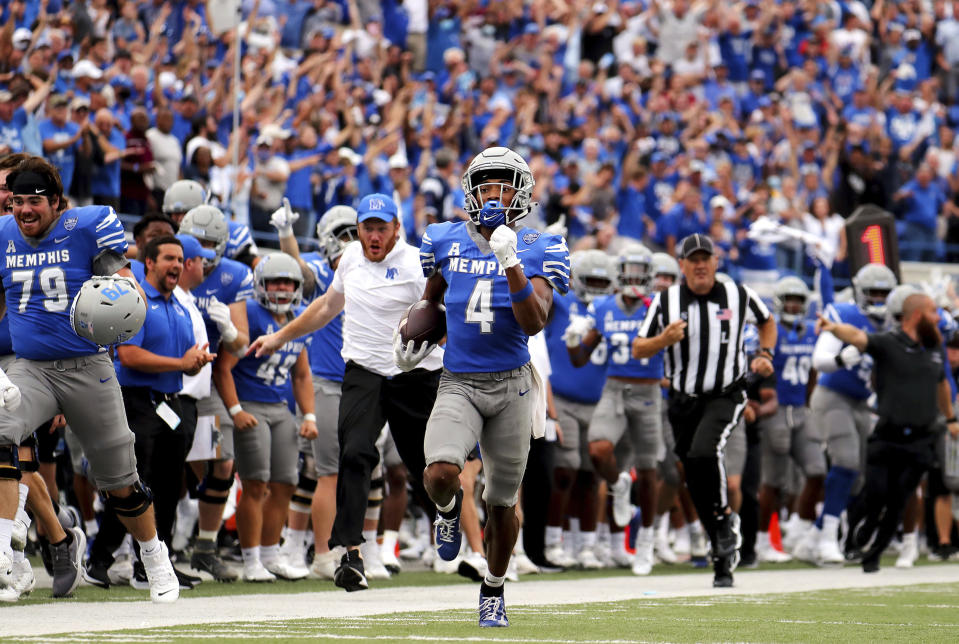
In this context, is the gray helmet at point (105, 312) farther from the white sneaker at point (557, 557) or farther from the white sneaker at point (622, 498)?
the white sneaker at point (622, 498)

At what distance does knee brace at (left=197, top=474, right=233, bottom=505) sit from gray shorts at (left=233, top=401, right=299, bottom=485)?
0.13 metres

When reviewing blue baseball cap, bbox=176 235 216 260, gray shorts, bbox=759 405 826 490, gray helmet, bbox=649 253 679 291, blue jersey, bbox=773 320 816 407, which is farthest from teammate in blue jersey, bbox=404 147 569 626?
blue jersey, bbox=773 320 816 407

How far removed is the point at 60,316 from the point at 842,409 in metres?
7.37

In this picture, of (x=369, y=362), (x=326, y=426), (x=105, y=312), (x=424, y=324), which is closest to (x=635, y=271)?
(x=326, y=426)

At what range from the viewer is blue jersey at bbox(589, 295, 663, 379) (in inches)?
466

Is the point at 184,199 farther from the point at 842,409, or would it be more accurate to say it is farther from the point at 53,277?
the point at 842,409

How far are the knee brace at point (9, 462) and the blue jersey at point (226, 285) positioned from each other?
263 cm

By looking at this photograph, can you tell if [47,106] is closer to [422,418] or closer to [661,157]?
[422,418]

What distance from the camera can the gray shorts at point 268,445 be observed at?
31.8 feet

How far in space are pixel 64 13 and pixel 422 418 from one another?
794cm

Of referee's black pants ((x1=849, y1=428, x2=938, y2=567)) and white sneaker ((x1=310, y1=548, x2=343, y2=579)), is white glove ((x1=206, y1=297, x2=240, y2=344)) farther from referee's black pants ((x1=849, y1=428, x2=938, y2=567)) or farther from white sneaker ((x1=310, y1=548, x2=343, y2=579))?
referee's black pants ((x1=849, y1=428, x2=938, y2=567))

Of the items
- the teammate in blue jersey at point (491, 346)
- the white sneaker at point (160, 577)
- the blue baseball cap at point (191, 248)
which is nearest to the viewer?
the teammate in blue jersey at point (491, 346)

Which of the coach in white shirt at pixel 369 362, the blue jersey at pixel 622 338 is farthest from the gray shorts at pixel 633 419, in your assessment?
the coach in white shirt at pixel 369 362

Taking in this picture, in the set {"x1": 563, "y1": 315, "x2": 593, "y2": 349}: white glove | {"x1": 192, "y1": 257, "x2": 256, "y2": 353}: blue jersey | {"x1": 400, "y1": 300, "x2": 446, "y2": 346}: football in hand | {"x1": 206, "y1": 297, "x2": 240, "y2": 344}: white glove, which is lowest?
{"x1": 400, "y1": 300, "x2": 446, "y2": 346}: football in hand
